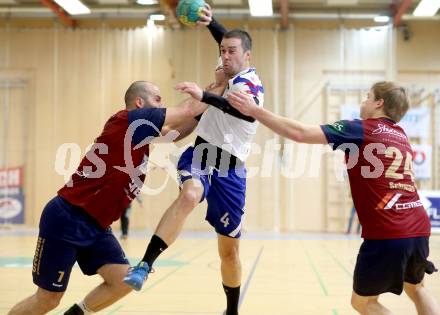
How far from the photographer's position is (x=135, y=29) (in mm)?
21172

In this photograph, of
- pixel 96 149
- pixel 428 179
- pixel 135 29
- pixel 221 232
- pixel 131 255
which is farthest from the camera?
pixel 135 29

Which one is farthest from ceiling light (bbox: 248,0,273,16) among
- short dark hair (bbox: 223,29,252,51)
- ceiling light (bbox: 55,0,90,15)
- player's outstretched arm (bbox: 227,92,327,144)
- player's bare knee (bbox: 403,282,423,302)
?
player's bare knee (bbox: 403,282,423,302)

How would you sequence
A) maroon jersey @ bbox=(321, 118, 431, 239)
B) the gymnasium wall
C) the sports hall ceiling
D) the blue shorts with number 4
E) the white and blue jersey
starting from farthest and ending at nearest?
the gymnasium wall → the sports hall ceiling → the blue shorts with number 4 → the white and blue jersey → maroon jersey @ bbox=(321, 118, 431, 239)

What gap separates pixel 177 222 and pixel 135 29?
17194mm

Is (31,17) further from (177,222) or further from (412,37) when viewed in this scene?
(177,222)

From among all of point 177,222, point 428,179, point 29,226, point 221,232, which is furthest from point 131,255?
point 428,179

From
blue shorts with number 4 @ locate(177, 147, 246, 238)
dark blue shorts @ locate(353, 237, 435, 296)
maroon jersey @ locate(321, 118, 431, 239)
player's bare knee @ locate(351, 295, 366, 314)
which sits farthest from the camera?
blue shorts with number 4 @ locate(177, 147, 246, 238)

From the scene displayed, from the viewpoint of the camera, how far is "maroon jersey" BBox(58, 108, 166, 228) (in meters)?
4.72

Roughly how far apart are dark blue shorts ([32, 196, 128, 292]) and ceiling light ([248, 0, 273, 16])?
15.2 meters

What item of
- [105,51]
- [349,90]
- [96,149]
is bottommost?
[96,149]

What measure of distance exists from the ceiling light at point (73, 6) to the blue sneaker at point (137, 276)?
1607cm

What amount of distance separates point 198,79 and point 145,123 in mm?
16146

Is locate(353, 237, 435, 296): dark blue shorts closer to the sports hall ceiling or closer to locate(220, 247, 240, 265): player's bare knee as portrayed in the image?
locate(220, 247, 240, 265): player's bare knee

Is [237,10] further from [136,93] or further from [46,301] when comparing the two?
[46,301]
